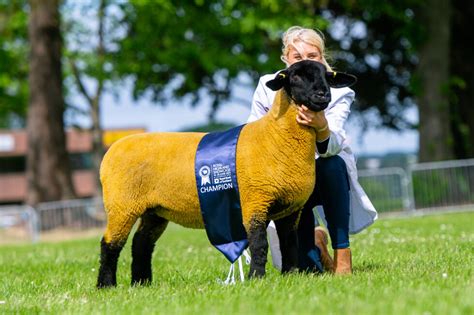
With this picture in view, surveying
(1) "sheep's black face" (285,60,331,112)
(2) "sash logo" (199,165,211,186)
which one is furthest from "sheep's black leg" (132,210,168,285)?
(1) "sheep's black face" (285,60,331,112)

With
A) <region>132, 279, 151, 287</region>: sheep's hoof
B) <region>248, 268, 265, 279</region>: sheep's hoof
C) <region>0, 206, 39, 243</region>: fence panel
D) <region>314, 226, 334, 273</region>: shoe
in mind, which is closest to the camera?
<region>248, 268, 265, 279</region>: sheep's hoof

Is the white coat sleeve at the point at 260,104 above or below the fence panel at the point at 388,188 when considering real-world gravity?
above

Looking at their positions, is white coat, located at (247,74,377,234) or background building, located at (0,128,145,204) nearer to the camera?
white coat, located at (247,74,377,234)

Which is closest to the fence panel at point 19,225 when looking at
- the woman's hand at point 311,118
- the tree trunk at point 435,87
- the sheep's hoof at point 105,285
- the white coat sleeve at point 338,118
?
the tree trunk at point 435,87

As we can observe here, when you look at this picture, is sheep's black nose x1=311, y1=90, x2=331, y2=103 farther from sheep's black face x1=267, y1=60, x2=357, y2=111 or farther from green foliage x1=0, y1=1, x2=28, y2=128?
green foliage x1=0, y1=1, x2=28, y2=128

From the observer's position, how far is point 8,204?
6353 centimetres

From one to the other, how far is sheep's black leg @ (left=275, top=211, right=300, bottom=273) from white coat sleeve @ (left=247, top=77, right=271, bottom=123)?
950mm

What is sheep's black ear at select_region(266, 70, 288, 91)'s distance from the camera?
227 inches

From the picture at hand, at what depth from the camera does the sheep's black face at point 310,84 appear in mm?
5641

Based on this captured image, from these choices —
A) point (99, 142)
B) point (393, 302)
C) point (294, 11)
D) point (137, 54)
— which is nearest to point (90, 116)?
point (99, 142)

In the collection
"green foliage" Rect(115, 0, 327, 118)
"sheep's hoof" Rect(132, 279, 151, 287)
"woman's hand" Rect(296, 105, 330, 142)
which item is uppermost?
"green foliage" Rect(115, 0, 327, 118)

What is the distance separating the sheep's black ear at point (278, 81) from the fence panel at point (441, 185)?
16392 mm

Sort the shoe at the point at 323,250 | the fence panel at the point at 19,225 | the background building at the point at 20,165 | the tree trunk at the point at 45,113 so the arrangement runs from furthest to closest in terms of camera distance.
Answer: the background building at the point at 20,165, the tree trunk at the point at 45,113, the fence panel at the point at 19,225, the shoe at the point at 323,250

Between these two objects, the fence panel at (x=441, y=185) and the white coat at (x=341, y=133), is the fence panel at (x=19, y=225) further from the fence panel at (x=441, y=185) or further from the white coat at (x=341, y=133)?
the white coat at (x=341, y=133)
